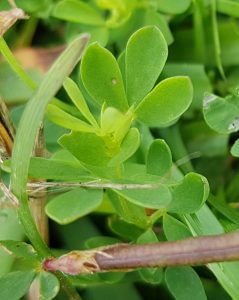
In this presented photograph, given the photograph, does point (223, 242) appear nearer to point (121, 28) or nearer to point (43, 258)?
point (43, 258)

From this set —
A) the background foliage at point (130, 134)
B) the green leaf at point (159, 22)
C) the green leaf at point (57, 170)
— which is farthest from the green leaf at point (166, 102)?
the green leaf at point (159, 22)

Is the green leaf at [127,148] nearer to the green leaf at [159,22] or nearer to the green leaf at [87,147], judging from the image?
the green leaf at [87,147]

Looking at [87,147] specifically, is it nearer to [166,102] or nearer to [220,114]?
[166,102]

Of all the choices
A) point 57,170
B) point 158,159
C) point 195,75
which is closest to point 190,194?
point 158,159

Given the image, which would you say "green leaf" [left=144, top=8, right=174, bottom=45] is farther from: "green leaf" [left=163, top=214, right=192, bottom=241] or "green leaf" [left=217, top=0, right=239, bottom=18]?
"green leaf" [left=163, top=214, right=192, bottom=241]


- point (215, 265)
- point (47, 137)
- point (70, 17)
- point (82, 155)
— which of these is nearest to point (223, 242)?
point (215, 265)

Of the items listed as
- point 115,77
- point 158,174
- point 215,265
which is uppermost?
point 115,77
